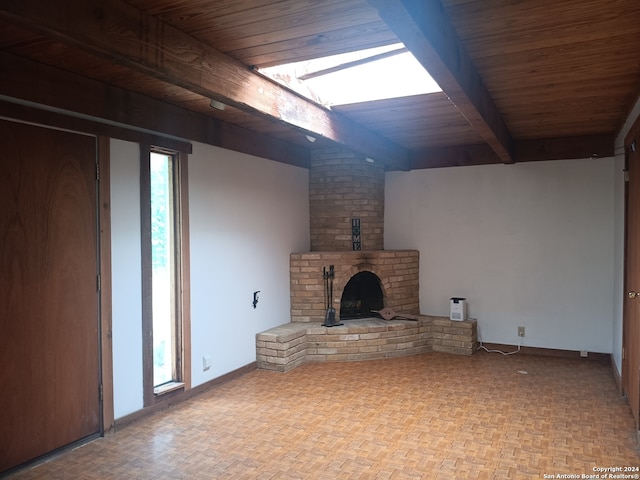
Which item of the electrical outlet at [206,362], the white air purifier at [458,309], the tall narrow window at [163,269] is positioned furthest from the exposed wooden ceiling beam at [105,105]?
the white air purifier at [458,309]

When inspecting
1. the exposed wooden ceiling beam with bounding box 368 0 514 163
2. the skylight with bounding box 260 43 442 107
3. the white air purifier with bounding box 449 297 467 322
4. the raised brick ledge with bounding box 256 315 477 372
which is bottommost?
the raised brick ledge with bounding box 256 315 477 372

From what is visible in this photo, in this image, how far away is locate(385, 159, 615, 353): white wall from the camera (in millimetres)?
5145

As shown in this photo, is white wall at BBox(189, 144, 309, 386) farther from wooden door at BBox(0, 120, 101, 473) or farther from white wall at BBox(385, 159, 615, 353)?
white wall at BBox(385, 159, 615, 353)

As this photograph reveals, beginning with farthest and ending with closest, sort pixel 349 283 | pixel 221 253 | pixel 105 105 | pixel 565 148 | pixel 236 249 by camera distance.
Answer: pixel 349 283
pixel 565 148
pixel 236 249
pixel 221 253
pixel 105 105

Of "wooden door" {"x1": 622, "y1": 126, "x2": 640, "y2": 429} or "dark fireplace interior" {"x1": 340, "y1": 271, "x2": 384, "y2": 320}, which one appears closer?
"wooden door" {"x1": 622, "y1": 126, "x2": 640, "y2": 429}

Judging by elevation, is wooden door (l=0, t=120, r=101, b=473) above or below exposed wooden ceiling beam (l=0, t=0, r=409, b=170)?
below

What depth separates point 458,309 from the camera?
5512mm

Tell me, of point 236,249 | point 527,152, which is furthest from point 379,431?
point 527,152

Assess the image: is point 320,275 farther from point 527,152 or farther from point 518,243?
point 527,152

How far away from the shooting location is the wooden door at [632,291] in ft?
11.0

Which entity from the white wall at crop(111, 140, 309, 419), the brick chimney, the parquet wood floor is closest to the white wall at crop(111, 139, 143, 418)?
the white wall at crop(111, 140, 309, 419)

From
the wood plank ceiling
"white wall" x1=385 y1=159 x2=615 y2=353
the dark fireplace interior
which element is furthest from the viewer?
the dark fireplace interior

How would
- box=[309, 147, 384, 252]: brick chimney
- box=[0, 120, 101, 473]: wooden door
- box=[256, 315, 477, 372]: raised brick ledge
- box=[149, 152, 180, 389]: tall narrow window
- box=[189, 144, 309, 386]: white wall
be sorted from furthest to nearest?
box=[309, 147, 384, 252]: brick chimney, box=[256, 315, 477, 372]: raised brick ledge, box=[189, 144, 309, 386]: white wall, box=[149, 152, 180, 389]: tall narrow window, box=[0, 120, 101, 473]: wooden door

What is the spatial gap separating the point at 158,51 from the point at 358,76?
1.48 m
